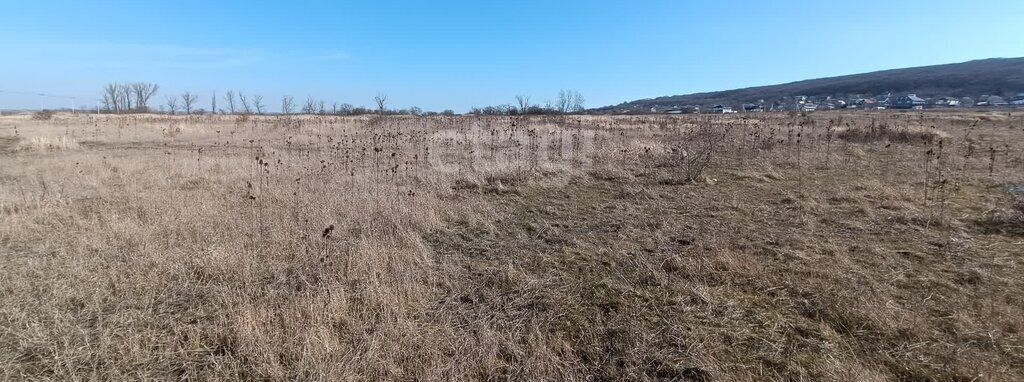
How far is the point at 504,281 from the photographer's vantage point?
4035 millimetres

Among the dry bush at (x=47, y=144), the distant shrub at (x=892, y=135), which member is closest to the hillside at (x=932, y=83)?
the distant shrub at (x=892, y=135)

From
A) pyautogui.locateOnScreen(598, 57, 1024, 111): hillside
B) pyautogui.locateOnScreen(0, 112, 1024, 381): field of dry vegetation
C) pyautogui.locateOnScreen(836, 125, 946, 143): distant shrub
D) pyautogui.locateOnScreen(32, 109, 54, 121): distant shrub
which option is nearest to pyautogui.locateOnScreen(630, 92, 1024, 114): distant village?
pyautogui.locateOnScreen(598, 57, 1024, 111): hillside

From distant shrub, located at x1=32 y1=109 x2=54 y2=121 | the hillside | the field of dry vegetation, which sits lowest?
the field of dry vegetation

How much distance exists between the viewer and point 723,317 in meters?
3.32

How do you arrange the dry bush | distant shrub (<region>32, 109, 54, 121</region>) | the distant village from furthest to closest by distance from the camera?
the distant village
distant shrub (<region>32, 109, 54, 121</region>)
the dry bush

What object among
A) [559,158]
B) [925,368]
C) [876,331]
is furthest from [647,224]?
[559,158]

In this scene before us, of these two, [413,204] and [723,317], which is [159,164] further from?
[723,317]

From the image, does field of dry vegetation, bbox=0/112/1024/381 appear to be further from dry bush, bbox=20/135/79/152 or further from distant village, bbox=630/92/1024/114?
distant village, bbox=630/92/1024/114

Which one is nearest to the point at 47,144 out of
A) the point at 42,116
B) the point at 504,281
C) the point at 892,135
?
the point at 504,281

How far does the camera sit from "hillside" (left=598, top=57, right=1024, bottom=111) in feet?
341

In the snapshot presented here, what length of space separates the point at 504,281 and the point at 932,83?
528 ft

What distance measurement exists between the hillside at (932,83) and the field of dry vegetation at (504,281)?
131 metres

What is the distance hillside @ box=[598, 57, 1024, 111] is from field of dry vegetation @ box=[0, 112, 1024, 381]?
431 feet

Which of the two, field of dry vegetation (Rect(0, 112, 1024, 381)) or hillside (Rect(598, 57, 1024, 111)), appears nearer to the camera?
field of dry vegetation (Rect(0, 112, 1024, 381))
